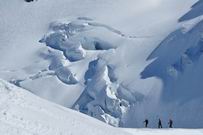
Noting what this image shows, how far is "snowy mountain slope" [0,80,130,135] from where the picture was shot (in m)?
36.4

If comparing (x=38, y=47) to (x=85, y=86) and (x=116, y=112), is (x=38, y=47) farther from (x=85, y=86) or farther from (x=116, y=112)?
(x=116, y=112)

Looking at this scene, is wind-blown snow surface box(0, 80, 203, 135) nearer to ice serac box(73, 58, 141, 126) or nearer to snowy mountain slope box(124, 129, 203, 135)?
snowy mountain slope box(124, 129, 203, 135)

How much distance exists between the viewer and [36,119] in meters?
39.0

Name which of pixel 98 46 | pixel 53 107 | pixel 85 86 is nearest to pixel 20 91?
pixel 53 107

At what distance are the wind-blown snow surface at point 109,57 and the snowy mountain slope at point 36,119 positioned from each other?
28.4m

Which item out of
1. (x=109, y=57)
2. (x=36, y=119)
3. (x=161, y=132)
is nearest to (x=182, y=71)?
(x=109, y=57)

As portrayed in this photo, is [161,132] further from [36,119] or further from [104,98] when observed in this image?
[104,98]

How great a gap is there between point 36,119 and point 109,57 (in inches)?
1807

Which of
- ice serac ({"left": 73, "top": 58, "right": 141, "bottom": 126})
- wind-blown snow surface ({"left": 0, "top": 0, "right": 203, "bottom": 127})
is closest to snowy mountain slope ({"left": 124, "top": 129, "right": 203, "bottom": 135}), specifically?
wind-blown snow surface ({"left": 0, "top": 0, "right": 203, "bottom": 127})

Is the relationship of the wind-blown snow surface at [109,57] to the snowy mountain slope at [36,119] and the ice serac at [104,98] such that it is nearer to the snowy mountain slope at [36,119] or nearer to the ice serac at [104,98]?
the ice serac at [104,98]

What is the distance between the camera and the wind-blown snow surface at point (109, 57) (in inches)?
2963

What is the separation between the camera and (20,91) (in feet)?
147

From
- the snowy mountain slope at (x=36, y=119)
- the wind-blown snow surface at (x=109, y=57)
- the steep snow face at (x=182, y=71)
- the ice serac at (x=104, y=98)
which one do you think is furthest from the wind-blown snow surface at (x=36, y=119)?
the wind-blown snow surface at (x=109, y=57)

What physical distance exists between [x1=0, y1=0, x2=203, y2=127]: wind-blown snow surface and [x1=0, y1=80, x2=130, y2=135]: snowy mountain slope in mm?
28439
